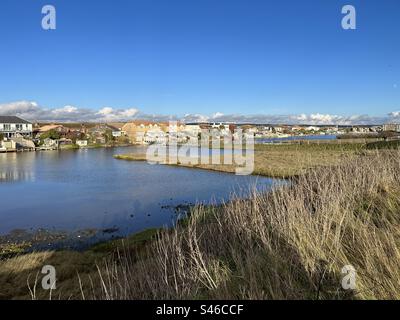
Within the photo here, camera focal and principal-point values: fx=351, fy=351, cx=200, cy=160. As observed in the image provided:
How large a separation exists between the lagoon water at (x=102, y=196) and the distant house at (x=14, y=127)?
45678 millimetres

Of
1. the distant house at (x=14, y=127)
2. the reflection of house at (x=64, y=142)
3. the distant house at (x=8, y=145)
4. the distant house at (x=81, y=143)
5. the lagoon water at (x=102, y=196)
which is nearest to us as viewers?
the lagoon water at (x=102, y=196)

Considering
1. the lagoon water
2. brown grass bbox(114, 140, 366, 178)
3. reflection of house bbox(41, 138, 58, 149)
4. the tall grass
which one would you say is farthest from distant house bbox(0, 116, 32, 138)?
the tall grass

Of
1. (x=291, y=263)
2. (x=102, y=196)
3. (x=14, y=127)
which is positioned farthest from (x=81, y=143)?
(x=291, y=263)

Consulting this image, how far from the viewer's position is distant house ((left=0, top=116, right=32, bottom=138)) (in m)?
83.3

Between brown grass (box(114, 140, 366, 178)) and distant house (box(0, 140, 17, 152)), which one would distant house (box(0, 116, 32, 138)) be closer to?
distant house (box(0, 140, 17, 152))

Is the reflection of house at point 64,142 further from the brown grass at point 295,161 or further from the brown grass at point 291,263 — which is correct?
the brown grass at point 291,263

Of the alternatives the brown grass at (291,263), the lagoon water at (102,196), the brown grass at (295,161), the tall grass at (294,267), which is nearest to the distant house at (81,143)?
the brown grass at (295,161)

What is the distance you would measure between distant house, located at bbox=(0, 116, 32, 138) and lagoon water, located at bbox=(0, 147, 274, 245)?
150ft

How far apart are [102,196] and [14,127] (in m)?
70.3

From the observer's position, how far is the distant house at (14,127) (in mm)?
83312

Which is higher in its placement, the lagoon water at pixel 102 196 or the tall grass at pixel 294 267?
the tall grass at pixel 294 267
